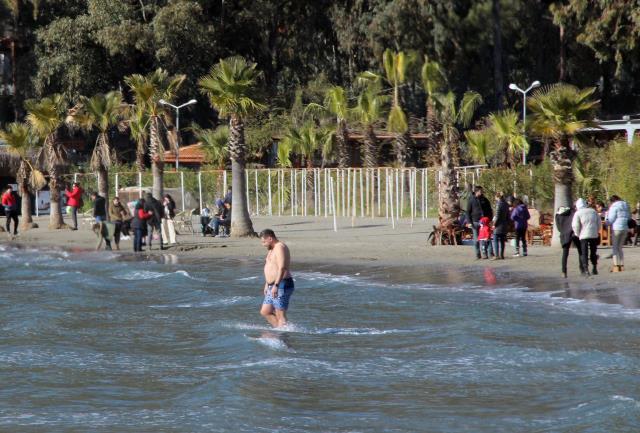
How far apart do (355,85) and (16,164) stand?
58.7ft

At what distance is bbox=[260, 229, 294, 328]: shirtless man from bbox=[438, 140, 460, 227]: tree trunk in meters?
12.6

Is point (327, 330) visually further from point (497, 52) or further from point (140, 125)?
point (497, 52)

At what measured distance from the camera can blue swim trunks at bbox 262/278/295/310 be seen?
16594mm

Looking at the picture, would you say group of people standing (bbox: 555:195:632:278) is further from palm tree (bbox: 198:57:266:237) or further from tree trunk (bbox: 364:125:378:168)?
tree trunk (bbox: 364:125:378:168)

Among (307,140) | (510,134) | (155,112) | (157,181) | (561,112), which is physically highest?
(155,112)

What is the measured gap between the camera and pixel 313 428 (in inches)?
462

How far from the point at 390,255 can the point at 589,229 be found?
826 centimetres

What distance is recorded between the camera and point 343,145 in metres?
48.8

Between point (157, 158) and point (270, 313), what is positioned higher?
point (157, 158)

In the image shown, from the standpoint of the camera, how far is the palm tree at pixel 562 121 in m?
26.3

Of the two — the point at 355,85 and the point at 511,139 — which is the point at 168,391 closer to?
the point at 511,139

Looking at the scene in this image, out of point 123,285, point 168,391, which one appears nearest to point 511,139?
point 123,285

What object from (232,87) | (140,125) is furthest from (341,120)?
(232,87)

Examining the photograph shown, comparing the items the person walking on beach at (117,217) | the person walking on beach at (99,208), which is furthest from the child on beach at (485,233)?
the person walking on beach at (99,208)
